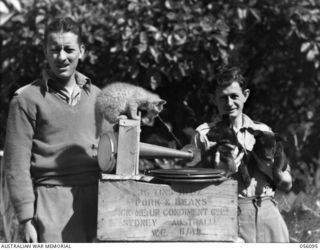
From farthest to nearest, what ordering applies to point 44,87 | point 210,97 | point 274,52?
point 274,52, point 210,97, point 44,87

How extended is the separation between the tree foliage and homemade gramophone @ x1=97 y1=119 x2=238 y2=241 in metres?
2.14

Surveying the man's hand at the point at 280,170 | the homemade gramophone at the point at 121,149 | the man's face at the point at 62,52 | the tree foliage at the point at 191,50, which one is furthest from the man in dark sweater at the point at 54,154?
the tree foliage at the point at 191,50

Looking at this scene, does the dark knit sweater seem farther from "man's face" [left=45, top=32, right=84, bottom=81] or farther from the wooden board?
the wooden board

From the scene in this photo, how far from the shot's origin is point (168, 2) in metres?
5.39

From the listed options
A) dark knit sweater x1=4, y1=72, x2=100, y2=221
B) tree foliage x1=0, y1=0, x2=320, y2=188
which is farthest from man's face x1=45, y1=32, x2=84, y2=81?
tree foliage x1=0, y1=0, x2=320, y2=188

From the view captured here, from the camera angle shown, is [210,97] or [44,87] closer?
[44,87]

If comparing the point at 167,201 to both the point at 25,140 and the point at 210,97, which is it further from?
the point at 210,97

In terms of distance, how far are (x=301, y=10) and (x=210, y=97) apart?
974 mm

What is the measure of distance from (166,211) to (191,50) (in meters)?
2.71

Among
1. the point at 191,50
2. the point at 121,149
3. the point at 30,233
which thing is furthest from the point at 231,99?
the point at 191,50

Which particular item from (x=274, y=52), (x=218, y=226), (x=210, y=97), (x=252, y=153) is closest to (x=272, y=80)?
(x=274, y=52)

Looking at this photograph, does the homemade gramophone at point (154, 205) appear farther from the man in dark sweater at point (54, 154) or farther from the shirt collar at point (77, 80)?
the shirt collar at point (77, 80)

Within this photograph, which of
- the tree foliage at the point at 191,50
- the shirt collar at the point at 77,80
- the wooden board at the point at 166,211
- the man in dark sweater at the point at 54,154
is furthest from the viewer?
the tree foliage at the point at 191,50

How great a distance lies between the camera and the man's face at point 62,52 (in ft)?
10.4
